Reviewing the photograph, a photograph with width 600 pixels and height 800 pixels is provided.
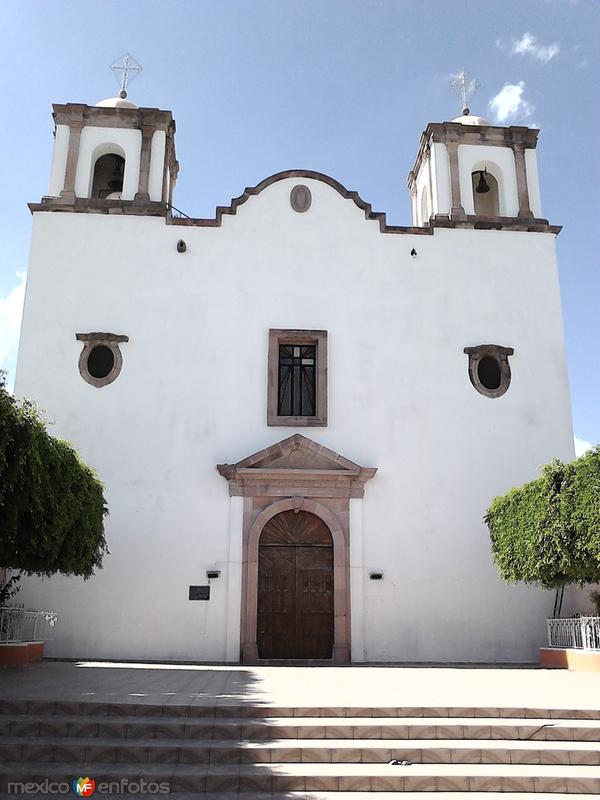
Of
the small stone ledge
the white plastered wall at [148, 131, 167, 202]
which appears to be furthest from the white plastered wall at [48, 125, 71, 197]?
the small stone ledge

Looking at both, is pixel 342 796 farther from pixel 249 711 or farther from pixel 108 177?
pixel 108 177

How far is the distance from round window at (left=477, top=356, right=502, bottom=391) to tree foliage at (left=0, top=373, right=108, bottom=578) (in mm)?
7699

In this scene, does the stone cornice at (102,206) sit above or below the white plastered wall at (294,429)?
above

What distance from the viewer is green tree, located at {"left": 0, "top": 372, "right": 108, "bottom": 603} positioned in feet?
30.0

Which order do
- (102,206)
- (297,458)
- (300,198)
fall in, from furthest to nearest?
1. (300,198)
2. (102,206)
3. (297,458)

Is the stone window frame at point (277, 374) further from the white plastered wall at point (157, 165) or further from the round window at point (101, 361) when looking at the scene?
the white plastered wall at point (157, 165)

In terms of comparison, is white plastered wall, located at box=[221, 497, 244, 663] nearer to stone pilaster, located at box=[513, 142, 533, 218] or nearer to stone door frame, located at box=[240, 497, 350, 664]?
stone door frame, located at box=[240, 497, 350, 664]

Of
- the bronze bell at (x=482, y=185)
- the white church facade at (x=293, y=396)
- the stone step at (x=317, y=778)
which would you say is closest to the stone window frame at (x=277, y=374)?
the white church facade at (x=293, y=396)

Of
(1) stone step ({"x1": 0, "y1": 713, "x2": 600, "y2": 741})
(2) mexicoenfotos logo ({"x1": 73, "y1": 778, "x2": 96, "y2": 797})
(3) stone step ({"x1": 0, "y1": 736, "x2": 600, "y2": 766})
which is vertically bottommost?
(2) mexicoenfotos logo ({"x1": 73, "y1": 778, "x2": 96, "y2": 797})

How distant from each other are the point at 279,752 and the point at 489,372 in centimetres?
1025

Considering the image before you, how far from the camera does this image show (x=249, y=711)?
7230 millimetres

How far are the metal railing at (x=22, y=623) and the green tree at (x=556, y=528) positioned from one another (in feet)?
25.9

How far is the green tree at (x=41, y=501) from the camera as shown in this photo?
9.14 metres

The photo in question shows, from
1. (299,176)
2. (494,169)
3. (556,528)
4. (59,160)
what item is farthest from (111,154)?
(556,528)
